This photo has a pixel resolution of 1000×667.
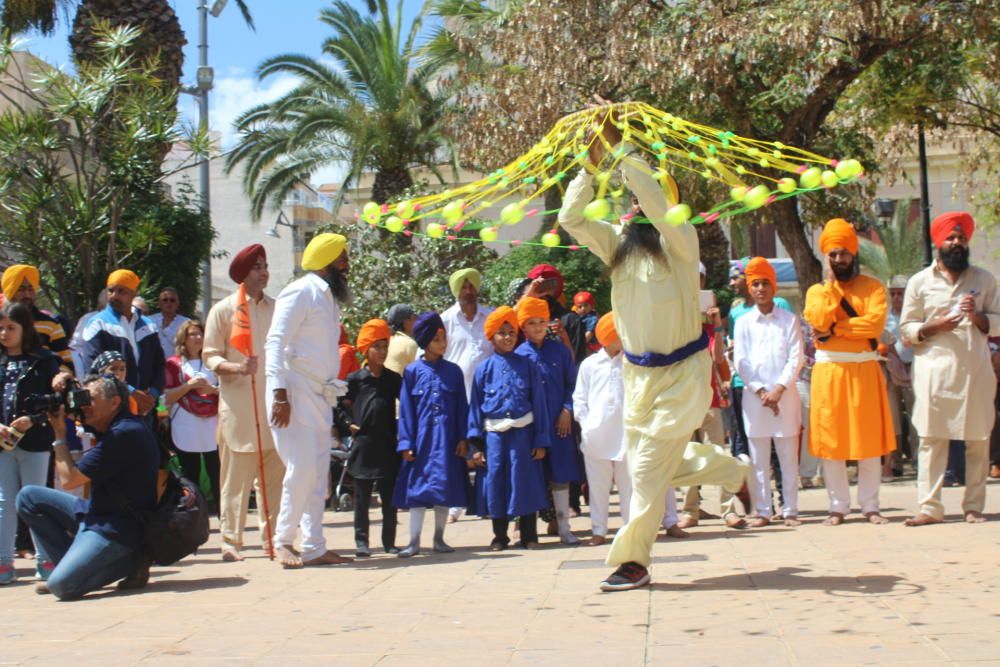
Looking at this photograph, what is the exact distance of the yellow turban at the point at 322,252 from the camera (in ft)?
27.5

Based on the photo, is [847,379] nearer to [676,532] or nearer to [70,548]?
[676,532]

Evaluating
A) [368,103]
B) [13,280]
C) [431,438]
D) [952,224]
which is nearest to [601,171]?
[431,438]

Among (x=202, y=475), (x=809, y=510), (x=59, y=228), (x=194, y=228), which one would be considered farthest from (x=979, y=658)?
(x=194, y=228)

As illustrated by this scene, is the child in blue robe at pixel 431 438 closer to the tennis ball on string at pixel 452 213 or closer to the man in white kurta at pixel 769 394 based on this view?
the man in white kurta at pixel 769 394

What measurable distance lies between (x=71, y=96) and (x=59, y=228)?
62.7 inches

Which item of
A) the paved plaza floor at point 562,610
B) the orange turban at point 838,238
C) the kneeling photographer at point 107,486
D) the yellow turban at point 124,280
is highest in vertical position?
the orange turban at point 838,238

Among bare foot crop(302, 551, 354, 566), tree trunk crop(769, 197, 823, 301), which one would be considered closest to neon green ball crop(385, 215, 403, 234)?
bare foot crop(302, 551, 354, 566)

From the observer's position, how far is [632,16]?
56.6 ft

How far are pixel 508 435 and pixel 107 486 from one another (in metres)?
2.83

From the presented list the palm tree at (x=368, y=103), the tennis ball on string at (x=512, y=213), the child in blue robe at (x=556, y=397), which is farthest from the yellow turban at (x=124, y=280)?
the palm tree at (x=368, y=103)

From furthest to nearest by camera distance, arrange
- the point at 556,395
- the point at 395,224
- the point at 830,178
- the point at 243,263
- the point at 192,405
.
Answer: the point at 192,405
the point at 556,395
the point at 243,263
the point at 395,224
the point at 830,178

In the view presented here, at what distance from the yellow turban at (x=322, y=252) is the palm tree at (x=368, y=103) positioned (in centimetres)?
1781

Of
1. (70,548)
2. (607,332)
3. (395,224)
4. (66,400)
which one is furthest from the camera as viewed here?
(607,332)

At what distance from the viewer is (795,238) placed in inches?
681
